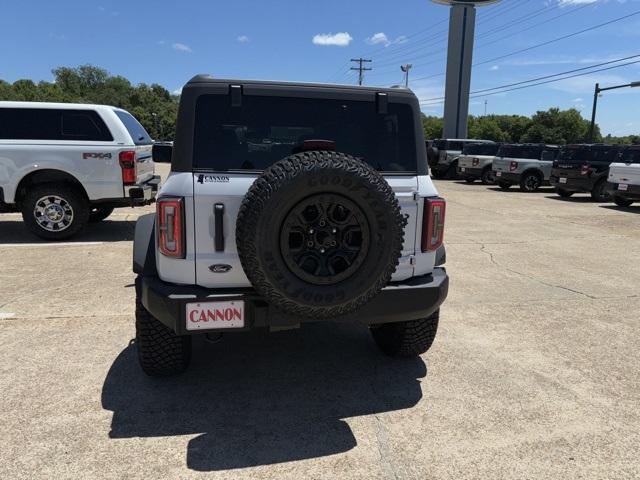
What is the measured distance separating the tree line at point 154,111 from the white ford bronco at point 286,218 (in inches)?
3837

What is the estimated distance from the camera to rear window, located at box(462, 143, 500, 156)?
21156mm

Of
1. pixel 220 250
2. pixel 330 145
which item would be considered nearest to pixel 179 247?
pixel 220 250

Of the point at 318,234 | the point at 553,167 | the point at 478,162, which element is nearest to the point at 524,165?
the point at 553,167

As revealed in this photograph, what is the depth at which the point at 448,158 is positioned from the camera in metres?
23.2

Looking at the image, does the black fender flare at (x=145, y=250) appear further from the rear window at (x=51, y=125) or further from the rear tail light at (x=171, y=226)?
the rear window at (x=51, y=125)

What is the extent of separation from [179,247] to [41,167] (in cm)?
586

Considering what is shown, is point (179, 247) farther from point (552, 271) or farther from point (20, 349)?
point (552, 271)

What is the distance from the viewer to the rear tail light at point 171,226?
2822 mm

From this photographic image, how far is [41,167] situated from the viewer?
754cm

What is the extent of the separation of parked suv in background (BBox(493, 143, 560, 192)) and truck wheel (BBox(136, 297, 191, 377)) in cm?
1711

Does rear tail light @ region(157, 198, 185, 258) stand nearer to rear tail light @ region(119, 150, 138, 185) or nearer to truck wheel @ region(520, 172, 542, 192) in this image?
rear tail light @ region(119, 150, 138, 185)

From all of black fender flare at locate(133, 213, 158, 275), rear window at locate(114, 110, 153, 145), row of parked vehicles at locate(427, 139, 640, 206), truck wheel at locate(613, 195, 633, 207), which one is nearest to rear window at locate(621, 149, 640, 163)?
row of parked vehicles at locate(427, 139, 640, 206)

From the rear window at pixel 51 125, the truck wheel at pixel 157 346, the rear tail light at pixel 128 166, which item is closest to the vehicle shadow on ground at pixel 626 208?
the rear tail light at pixel 128 166

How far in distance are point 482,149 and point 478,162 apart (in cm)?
100
